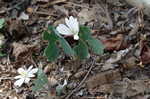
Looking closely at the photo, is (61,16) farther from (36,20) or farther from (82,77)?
(82,77)

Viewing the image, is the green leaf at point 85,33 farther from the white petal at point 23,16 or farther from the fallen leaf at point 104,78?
the white petal at point 23,16

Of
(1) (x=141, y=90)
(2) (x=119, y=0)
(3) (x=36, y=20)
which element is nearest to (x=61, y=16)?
(3) (x=36, y=20)

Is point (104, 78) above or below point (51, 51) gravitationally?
below

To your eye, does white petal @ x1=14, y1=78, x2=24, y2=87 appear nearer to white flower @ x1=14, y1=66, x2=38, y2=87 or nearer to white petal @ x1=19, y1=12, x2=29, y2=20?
white flower @ x1=14, y1=66, x2=38, y2=87

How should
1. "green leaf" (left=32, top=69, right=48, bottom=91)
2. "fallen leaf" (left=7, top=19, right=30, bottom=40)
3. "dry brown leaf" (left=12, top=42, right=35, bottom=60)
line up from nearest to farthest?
"green leaf" (left=32, top=69, right=48, bottom=91)
"dry brown leaf" (left=12, top=42, right=35, bottom=60)
"fallen leaf" (left=7, top=19, right=30, bottom=40)

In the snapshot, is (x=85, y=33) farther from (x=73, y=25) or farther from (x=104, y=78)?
(x=104, y=78)

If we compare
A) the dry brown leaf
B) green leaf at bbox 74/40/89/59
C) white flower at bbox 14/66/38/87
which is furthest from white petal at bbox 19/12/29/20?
green leaf at bbox 74/40/89/59

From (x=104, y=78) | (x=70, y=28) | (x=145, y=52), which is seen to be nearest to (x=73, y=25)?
(x=70, y=28)
